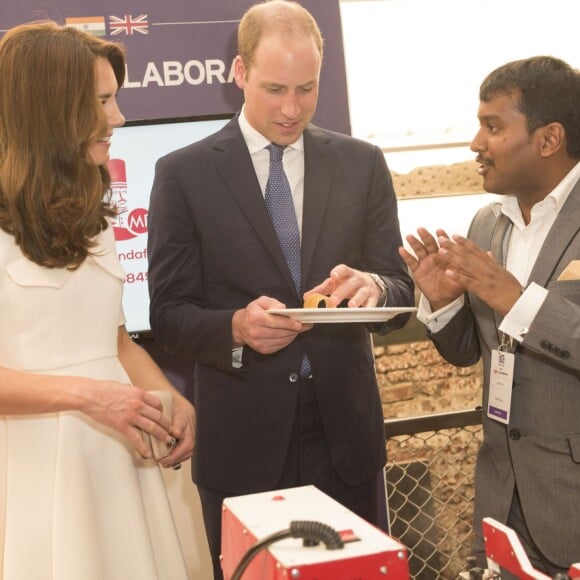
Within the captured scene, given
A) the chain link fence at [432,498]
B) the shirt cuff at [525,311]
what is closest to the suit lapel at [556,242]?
the shirt cuff at [525,311]

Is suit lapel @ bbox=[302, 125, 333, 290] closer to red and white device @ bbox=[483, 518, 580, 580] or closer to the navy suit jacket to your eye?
the navy suit jacket

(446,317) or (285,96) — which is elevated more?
(285,96)

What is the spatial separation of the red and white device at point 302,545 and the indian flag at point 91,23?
2252 mm

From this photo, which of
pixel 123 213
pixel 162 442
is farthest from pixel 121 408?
pixel 123 213

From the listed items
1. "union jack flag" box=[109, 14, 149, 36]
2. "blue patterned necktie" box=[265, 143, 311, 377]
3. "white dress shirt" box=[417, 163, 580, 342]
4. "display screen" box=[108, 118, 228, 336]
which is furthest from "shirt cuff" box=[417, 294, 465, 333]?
"union jack flag" box=[109, 14, 149, 36]

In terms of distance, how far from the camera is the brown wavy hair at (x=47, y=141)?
1.79 metres

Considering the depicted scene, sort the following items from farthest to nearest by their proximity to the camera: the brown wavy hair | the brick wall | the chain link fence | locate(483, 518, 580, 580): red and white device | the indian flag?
the brick wall → the chain link fence → the indian flag → the brown wavy hair → locate(483, 518, 580, 580): red and white device

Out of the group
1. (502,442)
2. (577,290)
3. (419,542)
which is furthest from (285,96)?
(419,542)

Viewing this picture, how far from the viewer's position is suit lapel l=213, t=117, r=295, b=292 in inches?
91.8

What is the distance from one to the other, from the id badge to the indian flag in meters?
1.85

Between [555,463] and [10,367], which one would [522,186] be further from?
[10,367]

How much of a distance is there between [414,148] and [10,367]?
2.82 meters

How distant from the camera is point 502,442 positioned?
219cm

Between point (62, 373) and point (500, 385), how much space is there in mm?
1058
